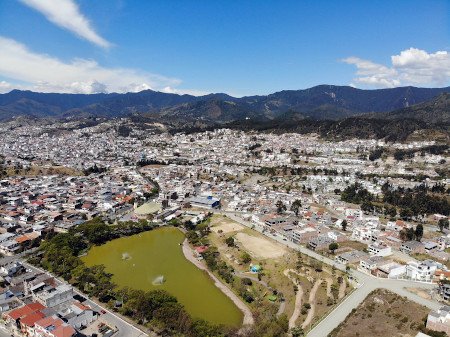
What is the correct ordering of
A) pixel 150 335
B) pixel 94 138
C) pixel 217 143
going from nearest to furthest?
pixel 150 335 → pixel 217 143 → pixel 94 138

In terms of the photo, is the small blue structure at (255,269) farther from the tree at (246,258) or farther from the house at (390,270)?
the house at (390,270)

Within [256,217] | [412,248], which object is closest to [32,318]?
[256,217]

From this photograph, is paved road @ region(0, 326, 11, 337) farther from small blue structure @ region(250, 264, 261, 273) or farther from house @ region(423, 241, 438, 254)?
house @ region(423, 241, 438, 254)

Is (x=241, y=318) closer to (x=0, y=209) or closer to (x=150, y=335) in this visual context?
(x=150, y=335)

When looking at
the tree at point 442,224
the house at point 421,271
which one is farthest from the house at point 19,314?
the tree at point 442,224

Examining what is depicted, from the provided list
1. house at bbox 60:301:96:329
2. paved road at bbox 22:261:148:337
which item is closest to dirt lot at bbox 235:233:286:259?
paved road at bbox 22:261:148:337

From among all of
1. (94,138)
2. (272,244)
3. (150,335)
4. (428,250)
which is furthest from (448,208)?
(94,138)
